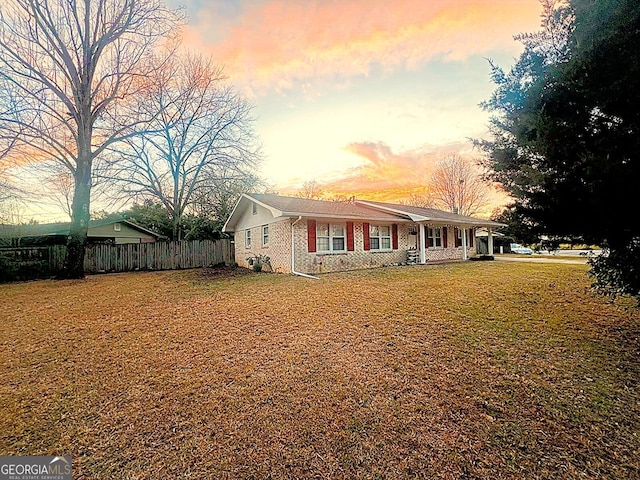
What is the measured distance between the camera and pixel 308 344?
5.08 meters

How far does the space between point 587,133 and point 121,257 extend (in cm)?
1925

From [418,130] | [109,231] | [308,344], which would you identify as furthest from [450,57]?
[109,231]

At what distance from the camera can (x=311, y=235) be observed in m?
13.3

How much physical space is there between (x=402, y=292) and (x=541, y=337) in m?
3.78

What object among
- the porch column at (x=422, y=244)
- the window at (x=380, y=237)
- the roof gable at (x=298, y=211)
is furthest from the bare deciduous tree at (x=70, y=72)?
the porch column at (x=422, y=244)

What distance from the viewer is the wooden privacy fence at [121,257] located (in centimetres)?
1331

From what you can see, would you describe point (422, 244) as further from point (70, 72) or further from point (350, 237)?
point (70, 72)

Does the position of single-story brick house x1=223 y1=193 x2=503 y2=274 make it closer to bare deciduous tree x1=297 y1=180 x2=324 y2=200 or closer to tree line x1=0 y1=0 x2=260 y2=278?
tree line x1=0 y1=0 x2=260 y2=278

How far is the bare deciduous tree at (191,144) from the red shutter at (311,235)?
10669 millimetres

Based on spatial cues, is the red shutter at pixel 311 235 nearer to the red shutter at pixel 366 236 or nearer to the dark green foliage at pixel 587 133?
the red shutter at pixel 366 236

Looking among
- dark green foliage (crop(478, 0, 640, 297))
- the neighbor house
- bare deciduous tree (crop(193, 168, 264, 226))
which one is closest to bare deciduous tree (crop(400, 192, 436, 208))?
bare deciduous tree (crop(193, 168, 264, 226))

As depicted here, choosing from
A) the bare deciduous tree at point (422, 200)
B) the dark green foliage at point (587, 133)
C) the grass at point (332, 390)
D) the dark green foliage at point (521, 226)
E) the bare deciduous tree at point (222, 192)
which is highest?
the bare deciduous tree at point (422, 200)

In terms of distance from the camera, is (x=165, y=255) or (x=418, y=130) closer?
(x=418, y=130)

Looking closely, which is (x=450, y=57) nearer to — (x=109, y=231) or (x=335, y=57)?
(x=335, y=57)
